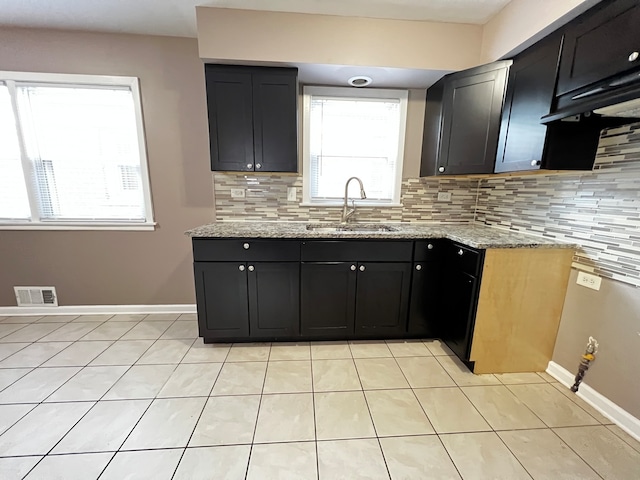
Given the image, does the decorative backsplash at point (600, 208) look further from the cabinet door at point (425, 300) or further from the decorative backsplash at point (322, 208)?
the cabinet door at point (425, 300)

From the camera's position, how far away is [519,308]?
69.9 inches

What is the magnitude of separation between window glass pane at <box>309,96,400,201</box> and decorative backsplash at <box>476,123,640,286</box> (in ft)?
3.72

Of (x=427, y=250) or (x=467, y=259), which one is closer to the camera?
(x=467, y=259)

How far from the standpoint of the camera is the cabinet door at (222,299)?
77.9 inches

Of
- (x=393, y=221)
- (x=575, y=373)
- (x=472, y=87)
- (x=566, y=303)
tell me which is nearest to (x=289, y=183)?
(x=393, y=221)

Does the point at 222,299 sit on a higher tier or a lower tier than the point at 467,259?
lower

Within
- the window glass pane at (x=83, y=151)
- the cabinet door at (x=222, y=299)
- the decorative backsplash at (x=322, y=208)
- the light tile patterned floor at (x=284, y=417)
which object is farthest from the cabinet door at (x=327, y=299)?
the window glass pane at (x=83, y=151)

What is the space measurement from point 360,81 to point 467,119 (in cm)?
91

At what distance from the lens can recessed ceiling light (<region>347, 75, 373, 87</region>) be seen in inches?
84.0

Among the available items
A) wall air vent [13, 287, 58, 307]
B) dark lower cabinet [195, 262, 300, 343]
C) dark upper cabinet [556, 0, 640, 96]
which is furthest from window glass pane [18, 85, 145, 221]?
dark upper cabinet [556, 0, 640, 96]

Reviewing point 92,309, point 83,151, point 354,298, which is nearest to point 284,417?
point 354,298

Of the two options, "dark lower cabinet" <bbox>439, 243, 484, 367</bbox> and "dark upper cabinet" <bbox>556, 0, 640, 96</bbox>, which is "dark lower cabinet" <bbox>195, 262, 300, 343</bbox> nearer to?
"dark lower cabinet" <bbox>439, 243, 484, 367</bbox>

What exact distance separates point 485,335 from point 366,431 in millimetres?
1050

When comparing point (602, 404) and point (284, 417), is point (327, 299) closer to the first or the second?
point (284, 417)
